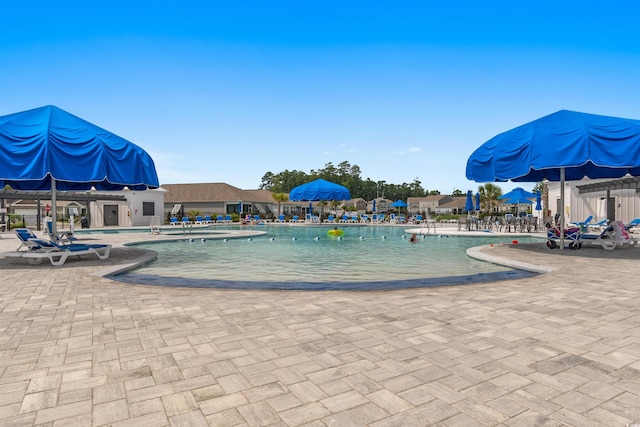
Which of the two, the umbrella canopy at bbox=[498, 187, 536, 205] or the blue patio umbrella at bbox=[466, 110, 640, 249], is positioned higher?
the blue patio umbrella at bbox=[466, 110, 640, 249]

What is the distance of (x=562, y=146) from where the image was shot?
970 centimetres

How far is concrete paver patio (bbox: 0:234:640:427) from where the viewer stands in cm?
230

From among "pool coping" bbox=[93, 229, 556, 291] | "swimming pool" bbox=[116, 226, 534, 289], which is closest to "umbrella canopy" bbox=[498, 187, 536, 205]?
"swimming pool" bbox=[116, 226, 534, 289]

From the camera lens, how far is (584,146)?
31.0ft

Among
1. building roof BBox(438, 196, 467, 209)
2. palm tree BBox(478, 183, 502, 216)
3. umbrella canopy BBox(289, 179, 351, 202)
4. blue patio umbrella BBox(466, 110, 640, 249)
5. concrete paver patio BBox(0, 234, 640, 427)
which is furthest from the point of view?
building roof BBox(438, 196, 467, 209)

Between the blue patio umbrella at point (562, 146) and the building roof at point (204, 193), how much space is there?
38.6 meters

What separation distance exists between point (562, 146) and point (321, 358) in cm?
947

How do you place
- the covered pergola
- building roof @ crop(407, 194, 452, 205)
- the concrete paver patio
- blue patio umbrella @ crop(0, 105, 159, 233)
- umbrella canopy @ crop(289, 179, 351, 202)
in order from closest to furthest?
1. the concrete paver patio
2. blue patio umbrella @ crop(0, 105, 159, 233)
3. the covered pergola
4. umbrella canopy @ crop(289, 179, 351, 202)
5. building roof @ crop(407, 194, 452, 205)

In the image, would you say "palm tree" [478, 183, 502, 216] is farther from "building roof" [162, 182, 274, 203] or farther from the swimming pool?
the swimming pool

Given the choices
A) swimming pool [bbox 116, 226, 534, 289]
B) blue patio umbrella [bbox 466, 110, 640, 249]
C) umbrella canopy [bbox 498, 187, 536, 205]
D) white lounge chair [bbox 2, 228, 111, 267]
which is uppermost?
blue patio umbrella [bbox 466, 110, 640, 249]

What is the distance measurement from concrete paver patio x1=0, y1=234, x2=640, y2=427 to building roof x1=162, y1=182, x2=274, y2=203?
4179cm

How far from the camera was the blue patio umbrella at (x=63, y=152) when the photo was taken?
7.96 m

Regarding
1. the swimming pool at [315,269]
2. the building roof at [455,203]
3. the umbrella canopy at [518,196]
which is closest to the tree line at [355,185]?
the building roof at [455,203]

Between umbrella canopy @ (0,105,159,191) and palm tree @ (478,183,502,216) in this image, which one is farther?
palm tree @ (478,183,502,216)
